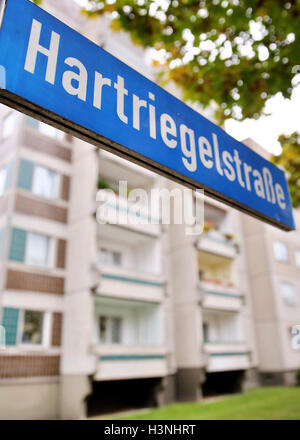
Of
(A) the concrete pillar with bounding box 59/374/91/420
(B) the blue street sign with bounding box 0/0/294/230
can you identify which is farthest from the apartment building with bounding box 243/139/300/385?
(B) the blue street sign with bounding box 0/0/294/230

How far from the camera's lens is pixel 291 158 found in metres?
7.81

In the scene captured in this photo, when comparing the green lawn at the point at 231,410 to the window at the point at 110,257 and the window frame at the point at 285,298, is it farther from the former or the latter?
the window frame at the point at 285,298

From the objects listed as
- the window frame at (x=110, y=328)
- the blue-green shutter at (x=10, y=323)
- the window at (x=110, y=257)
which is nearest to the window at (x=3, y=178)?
the blue-green shutter at (x=10, y=323)

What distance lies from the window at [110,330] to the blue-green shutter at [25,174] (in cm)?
667

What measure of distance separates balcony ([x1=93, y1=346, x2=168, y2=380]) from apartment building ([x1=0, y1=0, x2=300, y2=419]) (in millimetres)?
42

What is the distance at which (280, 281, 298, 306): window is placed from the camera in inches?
920

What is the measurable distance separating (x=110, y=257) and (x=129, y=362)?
203 inches

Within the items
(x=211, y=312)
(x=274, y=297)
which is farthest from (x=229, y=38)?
(x=274, y=297)

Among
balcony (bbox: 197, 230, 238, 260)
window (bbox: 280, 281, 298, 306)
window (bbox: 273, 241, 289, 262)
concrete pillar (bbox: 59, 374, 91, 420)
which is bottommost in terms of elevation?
concrete pillar (bbox: 59, 374, 91, 420)

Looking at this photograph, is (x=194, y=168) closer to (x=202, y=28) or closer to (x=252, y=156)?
(x=252, y=156)

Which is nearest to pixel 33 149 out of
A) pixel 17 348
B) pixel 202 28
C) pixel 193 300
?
pixel 17 348

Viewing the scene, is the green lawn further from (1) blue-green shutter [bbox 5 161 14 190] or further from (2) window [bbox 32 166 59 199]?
(1) blue-green shutter [bbox 5 161 14 190]

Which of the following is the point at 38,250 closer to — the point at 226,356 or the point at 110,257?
the point at 110,257

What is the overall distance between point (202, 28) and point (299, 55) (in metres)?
1.65
